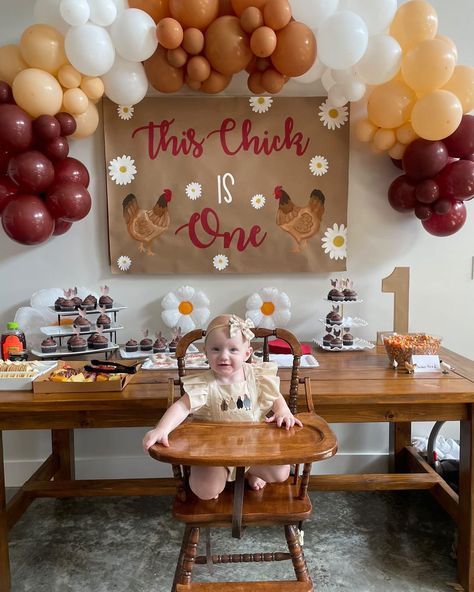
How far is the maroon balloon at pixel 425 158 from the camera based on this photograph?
2.32 metres

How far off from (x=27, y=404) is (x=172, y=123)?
1.49 meters

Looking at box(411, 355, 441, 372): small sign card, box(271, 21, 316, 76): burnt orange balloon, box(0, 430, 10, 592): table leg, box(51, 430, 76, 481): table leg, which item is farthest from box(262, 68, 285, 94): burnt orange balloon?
box(51, 430, 76, 481): table leg

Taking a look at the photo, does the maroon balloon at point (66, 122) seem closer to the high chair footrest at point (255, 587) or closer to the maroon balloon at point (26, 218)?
the maroon balloon at point (26, 218)

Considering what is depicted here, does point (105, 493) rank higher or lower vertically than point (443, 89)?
lower

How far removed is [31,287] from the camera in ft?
8.96

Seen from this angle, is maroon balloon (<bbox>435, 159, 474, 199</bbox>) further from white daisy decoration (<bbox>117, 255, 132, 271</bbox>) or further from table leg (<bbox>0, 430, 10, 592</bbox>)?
table leg (<bbox>0, 430, 10, 592</bbox>)

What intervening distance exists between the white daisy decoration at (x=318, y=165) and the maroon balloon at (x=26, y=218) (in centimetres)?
128

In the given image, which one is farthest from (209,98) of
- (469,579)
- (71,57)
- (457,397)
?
(469,579)

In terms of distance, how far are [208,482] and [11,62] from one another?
71.2 inches

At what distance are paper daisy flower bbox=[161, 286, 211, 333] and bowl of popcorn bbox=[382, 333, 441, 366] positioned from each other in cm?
90

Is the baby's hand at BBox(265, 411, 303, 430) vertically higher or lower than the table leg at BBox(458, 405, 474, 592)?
higher

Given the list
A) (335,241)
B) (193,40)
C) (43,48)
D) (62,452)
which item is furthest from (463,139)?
(62,452)

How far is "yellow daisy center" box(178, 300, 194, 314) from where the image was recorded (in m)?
2.69

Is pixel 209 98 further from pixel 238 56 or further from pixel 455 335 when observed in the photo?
pixel 455 335
